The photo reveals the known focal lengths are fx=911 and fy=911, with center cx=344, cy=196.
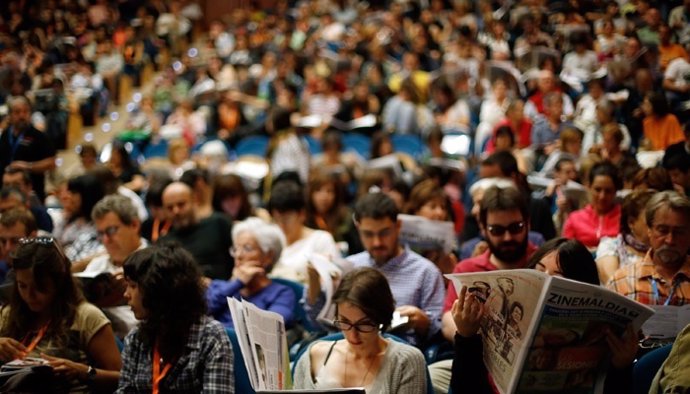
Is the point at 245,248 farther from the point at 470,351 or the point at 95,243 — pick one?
the point at 470,351

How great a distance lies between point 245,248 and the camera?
404 cm

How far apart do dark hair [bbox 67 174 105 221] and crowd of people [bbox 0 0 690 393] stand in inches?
0.5

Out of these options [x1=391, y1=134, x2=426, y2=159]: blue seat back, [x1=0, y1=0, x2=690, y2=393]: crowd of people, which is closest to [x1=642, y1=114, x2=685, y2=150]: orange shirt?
[x1=0, y1=0, x2=690, y2=393]: crowd of people

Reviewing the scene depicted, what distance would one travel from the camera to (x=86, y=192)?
5.08 m

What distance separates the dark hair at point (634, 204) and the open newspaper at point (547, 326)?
1.51 metres

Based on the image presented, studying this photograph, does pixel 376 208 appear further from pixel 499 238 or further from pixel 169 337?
Result: pixel 169 337

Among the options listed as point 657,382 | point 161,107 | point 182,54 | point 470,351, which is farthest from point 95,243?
point 182,54

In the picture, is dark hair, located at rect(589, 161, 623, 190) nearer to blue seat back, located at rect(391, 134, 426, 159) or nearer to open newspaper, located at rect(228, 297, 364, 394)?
open newspaper, located at rect(228, 297, 364, 394)

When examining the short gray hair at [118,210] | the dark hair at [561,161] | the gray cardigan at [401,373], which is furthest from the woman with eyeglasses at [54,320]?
the dark hair at [561,161]

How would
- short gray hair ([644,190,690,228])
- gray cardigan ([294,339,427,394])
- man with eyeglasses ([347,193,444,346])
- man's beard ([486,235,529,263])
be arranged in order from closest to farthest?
gray cardigan ([294,339,427,394])
short gray hair ([644,190,690,228])
man's beard ([486,235,529,263])
man with eyeglasses ([347,193,444,346])

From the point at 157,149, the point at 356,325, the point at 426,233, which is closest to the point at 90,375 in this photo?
the point at 356,325

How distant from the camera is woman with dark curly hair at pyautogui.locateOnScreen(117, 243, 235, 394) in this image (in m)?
2.87

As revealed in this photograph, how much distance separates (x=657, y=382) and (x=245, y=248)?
7.06ft

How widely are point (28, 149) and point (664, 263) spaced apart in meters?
4.59
